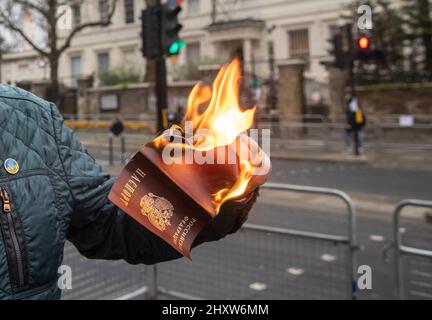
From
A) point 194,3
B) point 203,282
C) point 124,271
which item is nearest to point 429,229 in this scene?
point 203,282

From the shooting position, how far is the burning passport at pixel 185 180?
4.21ft

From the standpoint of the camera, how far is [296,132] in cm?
2009

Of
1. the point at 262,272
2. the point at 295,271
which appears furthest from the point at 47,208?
the point at 295,271

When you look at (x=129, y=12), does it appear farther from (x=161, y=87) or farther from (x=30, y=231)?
(x=30, y=231)

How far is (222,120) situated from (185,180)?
222 millimetres

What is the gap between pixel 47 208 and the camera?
1.56 meters

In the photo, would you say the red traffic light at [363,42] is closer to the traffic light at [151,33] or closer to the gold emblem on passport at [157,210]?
the traffic light at [151,33]

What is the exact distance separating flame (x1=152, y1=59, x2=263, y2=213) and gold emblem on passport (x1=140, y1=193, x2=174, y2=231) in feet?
0.38

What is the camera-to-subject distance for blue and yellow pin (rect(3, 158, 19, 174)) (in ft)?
5.03

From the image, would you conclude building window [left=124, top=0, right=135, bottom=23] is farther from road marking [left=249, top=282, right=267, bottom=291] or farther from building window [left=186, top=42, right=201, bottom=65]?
road marking [left=249, top=282, right=267, bottom=291]

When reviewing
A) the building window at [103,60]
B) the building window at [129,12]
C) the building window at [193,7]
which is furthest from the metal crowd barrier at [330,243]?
the building window at [103,60]

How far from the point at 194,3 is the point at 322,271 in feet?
122

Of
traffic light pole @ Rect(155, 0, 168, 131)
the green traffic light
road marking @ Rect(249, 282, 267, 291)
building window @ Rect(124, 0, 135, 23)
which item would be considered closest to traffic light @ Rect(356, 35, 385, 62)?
the green traffic light

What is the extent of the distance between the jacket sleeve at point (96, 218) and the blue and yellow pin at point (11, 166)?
5.9 inches
